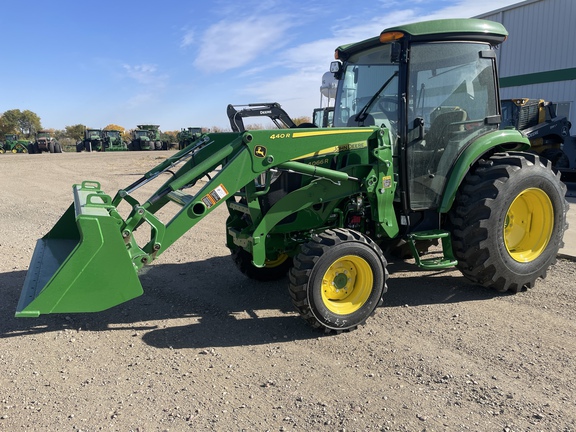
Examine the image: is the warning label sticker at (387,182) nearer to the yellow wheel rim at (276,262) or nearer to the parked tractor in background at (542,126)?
the yellow wheel rim at (276,262)

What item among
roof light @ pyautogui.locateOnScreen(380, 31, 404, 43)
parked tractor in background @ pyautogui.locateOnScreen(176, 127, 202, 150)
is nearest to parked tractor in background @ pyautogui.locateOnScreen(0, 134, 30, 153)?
parked tractor in background @ pyautogui.locateOnScreen(176, 127, 202, 150)

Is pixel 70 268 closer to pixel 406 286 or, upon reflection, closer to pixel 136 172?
pixel 406 286

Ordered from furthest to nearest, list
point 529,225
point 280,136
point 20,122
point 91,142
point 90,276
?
point 20,122
point 91,142
point 529,225
point 280,136
point 90,276

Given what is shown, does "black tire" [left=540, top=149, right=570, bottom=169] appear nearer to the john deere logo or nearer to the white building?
the white building

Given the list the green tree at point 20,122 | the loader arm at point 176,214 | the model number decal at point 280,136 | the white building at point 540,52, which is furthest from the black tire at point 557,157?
the green tree at point 20,122

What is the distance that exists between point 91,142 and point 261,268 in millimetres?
40400

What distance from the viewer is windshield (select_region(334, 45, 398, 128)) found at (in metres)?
4.59

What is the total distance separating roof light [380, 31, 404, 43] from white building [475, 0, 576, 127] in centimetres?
1485

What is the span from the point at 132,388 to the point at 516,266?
12.2ft

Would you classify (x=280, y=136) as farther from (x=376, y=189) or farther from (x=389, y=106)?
(x=389, y=106)

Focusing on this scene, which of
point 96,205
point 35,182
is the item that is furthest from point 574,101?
point 35,182

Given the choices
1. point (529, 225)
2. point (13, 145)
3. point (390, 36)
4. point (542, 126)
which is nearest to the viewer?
point (390, 36)

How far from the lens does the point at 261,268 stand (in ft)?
17.5

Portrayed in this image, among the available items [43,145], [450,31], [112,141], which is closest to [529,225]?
[450,31]
